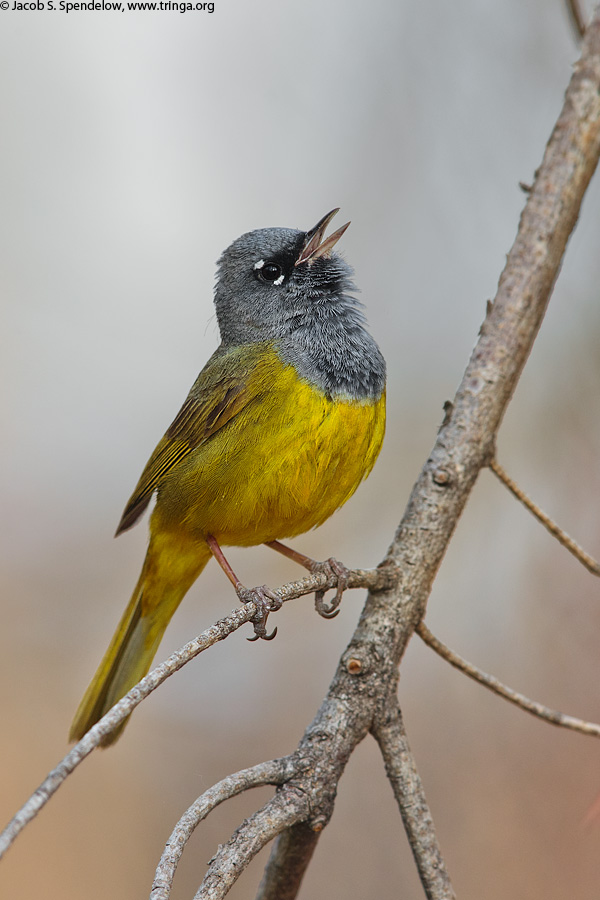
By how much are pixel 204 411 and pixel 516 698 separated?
1677 mm

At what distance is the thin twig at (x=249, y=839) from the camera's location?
5.86ft

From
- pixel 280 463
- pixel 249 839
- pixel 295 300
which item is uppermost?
pixel 295 300

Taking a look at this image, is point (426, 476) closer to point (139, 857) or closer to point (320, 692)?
point (320, 692)

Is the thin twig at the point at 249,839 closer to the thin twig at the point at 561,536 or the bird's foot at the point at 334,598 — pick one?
the bird's foot at the point at 334,598

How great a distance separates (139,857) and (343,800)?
103 cm

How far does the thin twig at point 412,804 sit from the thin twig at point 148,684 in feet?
1.23

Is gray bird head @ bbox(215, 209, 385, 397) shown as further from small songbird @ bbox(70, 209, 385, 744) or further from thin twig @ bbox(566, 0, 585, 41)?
thin twig @ bbox(566, 0, 585, 41)

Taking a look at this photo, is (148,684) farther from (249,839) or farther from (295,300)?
(295,300)

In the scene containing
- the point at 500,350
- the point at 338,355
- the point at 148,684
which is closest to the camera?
the point at 148,684

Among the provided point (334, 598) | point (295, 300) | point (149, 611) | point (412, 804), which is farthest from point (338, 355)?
point (412, 804)

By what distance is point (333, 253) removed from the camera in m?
3.62

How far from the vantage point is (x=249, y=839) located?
193 cm

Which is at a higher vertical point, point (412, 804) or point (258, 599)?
point (258, 599)

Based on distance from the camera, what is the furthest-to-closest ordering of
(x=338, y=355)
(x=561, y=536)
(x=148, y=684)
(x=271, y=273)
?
1. (x=271, y=273)
2. (x=338, y=355)
3. (x=561, y=536)
4. (x=148, y=684)
